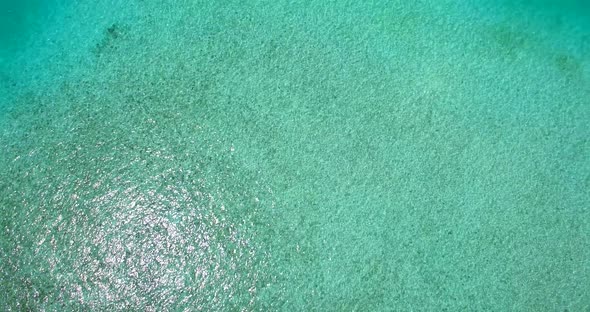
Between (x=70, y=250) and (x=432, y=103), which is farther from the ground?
(x=432, y=103)

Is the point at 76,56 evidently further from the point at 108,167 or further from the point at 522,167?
the point at 522,167

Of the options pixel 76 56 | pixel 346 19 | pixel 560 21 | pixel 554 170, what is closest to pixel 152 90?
pixel 76 56

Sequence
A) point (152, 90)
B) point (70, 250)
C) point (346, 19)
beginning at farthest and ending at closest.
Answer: point (346, 19) < point (152, 90) < point (70, 250)

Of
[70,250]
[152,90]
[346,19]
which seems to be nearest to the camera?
[70,250]

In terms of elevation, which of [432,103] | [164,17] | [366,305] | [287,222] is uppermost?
[164,17]

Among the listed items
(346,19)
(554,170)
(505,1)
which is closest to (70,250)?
(346,19)

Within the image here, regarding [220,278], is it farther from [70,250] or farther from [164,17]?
[164,17]

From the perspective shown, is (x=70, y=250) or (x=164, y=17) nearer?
(x=70, y=250)
